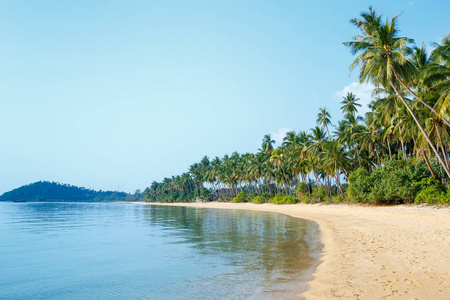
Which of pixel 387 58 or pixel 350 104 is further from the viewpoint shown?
pixel 350 104

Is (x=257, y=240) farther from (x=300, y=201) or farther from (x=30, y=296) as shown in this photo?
(x=300, y=201)

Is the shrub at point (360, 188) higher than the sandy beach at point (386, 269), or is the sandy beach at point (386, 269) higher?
the shrub at point (360, 188)

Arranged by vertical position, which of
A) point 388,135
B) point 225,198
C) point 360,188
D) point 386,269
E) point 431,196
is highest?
point 388,135

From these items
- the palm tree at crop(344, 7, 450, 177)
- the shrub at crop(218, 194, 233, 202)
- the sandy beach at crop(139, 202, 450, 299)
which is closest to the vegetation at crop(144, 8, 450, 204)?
the palm tree at crop(344, 7, 450, 177)

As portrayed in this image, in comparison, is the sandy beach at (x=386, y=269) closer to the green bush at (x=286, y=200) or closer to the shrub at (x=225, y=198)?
the green bush at (x=286, y=200)

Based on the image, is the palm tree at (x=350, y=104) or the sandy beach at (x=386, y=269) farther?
the palm tree at (x=350, y=104)

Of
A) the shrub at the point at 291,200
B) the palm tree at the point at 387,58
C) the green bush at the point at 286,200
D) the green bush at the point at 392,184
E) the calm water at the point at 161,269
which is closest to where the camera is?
the calm water at the point at 161,269

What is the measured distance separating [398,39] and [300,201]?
1236 inches

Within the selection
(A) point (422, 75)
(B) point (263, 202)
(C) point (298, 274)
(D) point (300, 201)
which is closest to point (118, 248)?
(C) point (298, 274)

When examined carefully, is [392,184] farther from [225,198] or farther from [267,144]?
[225,198]

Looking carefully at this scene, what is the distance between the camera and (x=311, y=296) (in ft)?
18.9

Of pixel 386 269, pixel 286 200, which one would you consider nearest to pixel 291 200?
pixel 286 200

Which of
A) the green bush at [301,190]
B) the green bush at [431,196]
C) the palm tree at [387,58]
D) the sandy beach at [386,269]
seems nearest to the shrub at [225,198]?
the green bush at [301,190]

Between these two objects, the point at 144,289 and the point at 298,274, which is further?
the point at 298,274
